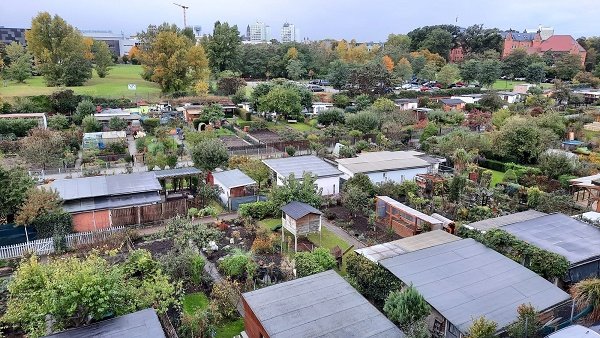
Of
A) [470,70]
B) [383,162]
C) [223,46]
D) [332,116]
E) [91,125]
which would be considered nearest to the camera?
[383,162]

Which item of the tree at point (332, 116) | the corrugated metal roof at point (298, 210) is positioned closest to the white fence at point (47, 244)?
the corrugated metal roof at point (298, 210)

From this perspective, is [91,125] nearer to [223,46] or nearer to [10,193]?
[10,193]

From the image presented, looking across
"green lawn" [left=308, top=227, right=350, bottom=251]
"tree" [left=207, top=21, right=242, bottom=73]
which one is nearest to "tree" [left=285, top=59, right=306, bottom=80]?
"tree" [left=207, top=21, right=242, bottom=73]

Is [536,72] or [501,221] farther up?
[536,72]

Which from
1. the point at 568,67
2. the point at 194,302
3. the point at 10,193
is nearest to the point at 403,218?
the point at 194,302

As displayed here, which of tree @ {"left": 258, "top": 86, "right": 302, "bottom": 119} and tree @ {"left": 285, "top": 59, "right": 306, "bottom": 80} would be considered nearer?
tree @ {"left": 258, "top": 86, "right": 302, "bottom": 119}

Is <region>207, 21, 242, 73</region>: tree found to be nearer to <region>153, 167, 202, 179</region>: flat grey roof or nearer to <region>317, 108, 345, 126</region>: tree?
<region>317, 108, 345, 126</region>: tree

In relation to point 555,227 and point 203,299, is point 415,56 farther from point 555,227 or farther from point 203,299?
point 203,299
